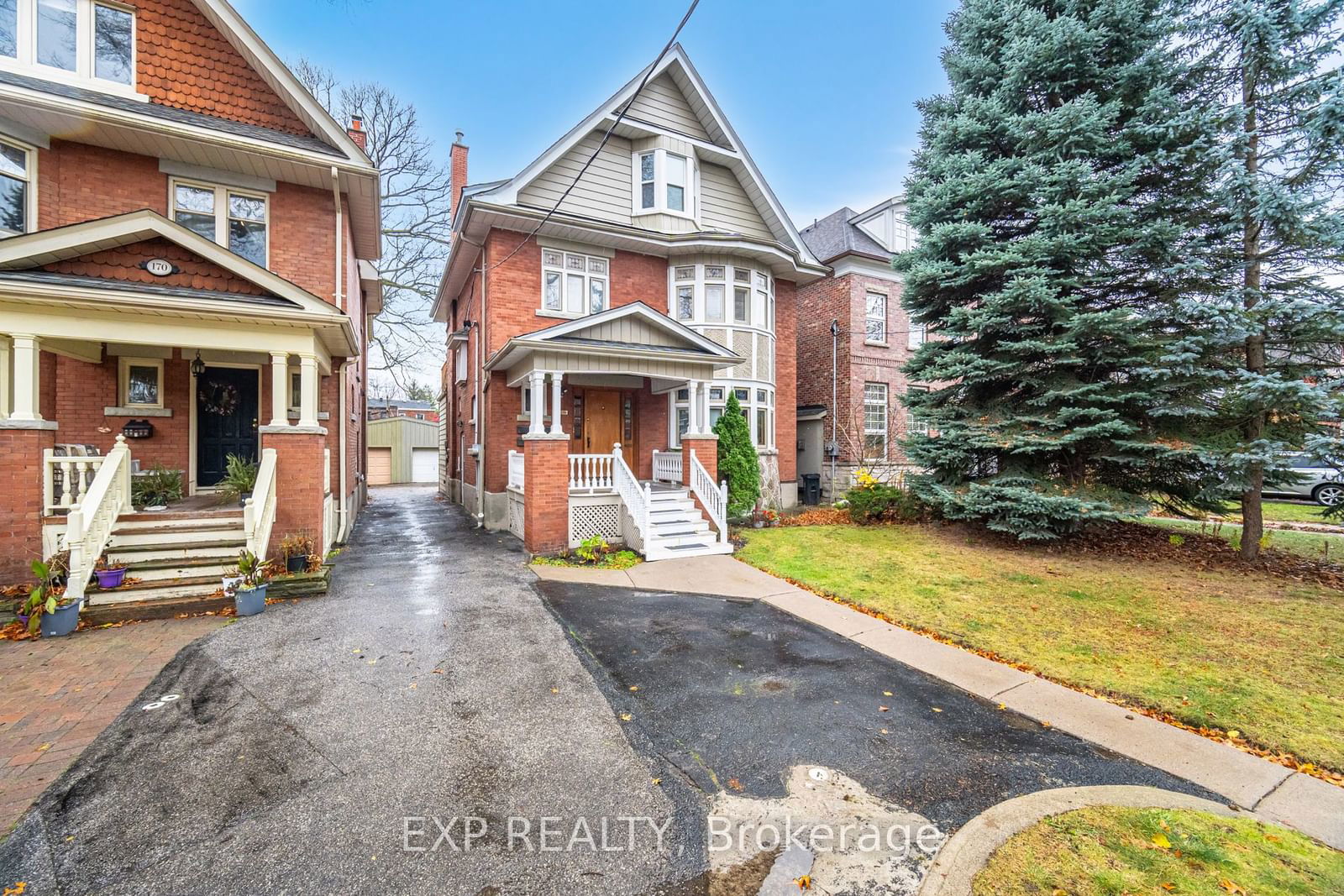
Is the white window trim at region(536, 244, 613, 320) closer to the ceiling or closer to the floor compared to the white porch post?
closer to the ceiling

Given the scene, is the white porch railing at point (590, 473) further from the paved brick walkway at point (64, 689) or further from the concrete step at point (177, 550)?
the paved brick walkway at point (64, 689)

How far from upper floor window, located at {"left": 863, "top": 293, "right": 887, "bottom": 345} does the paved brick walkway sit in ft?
58.9

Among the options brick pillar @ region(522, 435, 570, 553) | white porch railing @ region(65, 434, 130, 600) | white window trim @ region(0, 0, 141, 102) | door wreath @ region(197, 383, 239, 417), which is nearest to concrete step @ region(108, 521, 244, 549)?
white porch railing @ region(65, 434, 130, 600)

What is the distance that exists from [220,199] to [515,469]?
22.7ft

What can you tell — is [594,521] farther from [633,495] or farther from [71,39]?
[71,39]

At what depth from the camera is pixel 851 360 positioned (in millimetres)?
17297

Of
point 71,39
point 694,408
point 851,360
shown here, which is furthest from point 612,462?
point 71,39

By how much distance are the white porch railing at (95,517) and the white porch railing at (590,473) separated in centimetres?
616

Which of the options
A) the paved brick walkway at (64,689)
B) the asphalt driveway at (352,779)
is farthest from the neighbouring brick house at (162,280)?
the asphalt driveway at (352,779)

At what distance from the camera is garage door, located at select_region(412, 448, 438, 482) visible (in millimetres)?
29500

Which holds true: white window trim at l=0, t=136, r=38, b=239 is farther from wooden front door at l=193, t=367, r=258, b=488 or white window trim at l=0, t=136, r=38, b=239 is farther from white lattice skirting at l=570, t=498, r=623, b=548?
white lattice skirting at l=570, t=498, r=623, b=548

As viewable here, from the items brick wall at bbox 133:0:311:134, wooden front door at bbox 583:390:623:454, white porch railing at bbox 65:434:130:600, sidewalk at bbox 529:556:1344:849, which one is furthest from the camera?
wooden front door at bbox 583:390:623:454

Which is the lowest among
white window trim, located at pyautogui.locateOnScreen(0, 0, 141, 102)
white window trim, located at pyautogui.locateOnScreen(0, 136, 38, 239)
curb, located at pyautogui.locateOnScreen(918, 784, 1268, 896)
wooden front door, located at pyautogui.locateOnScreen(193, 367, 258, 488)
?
curb, located at pyautogui.locateOnScreen(918, 784, 1268, 896)

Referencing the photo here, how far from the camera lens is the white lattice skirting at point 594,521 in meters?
10.1
